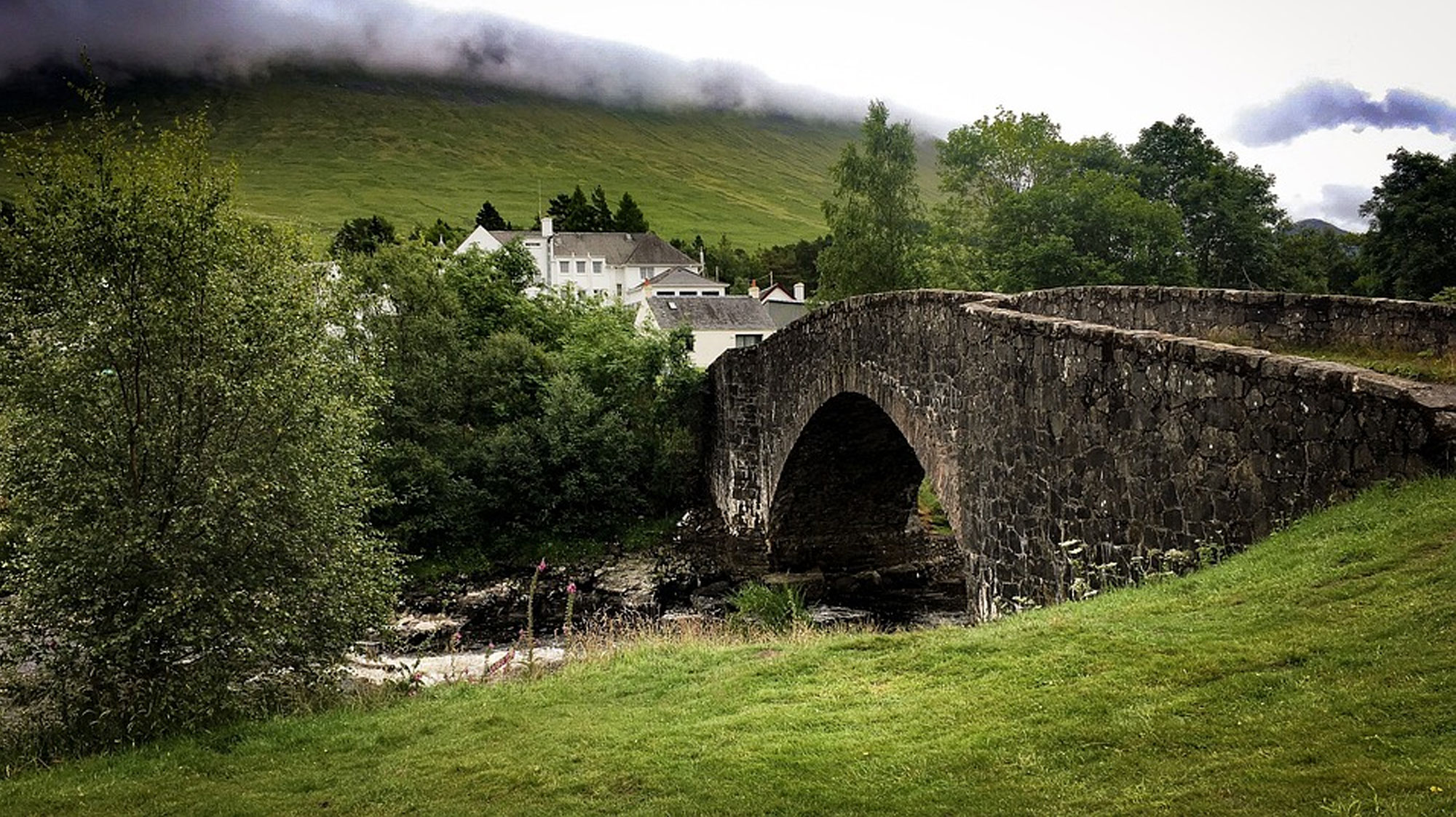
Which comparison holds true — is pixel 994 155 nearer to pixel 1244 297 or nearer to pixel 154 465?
pixel 1244 297

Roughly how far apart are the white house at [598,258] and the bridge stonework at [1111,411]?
6485cm

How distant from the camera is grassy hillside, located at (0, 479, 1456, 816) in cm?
545

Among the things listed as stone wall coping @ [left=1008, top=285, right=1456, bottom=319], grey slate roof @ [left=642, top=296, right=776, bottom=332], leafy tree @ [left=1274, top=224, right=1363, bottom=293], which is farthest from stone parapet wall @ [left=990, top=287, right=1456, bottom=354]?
leafy tree @ [left=1274, top=224, right=1363, bottom=293]

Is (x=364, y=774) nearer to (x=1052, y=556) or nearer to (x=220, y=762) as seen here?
(x=220, y=762)

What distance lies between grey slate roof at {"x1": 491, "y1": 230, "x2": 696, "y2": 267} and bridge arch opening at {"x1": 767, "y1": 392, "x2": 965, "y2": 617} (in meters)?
61.9

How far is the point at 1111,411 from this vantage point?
11805mm

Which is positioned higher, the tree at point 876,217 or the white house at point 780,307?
the tree at point 876,217

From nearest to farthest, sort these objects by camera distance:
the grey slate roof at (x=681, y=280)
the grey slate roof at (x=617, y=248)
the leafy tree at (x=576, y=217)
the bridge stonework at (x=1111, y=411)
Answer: the bridge stonework at (x=1111, y=411), the grey slate roof at (x=681, y=280), the grey slate roof at (x=617, y=248), the leafy tree at (x=576, y=217)

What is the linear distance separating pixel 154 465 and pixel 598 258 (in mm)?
79987

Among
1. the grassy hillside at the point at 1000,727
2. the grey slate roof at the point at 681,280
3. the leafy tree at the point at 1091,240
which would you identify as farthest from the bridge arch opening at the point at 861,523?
the grey slate roof at the point at 681,280

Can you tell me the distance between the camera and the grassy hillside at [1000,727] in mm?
5449

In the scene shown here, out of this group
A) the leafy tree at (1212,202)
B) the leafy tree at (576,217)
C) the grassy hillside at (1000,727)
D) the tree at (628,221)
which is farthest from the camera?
the tree at (628,221)

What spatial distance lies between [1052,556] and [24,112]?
198 meters

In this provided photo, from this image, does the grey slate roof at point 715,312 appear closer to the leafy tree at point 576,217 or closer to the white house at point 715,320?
the white house at point 715,320
